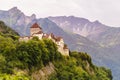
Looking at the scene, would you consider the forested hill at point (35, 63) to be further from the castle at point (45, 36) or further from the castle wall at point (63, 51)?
the castle at point (45, 36)

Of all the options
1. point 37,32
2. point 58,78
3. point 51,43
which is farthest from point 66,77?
point 37,32

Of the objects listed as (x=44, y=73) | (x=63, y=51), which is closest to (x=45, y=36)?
(x=63, y=51)

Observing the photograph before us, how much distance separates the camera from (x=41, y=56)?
455ft

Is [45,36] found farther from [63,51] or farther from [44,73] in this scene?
[44,73]

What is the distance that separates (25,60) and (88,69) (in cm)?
5687

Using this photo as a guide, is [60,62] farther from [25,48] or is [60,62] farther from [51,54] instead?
[25,48]

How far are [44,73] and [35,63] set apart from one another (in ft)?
22.8

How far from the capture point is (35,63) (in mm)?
133125

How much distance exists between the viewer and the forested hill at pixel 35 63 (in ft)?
399

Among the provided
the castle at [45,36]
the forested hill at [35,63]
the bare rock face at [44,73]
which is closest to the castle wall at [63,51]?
the castle at [45,36]

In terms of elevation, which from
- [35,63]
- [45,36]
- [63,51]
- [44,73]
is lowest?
[44,73]

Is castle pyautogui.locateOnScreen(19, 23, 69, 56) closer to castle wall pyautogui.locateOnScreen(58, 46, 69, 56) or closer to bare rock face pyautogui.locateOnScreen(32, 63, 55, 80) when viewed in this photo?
castle wall pyautogui.locateOnScreen(58, 46, 69, 56)

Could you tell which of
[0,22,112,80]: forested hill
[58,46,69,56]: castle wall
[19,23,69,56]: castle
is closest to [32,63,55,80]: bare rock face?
[0,22,112,80]: forested hill

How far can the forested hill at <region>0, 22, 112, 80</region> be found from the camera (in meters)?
122
